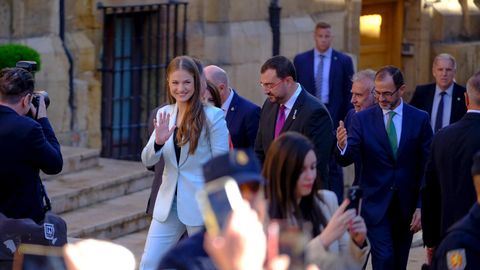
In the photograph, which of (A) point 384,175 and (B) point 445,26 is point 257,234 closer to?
(A) point 384,175

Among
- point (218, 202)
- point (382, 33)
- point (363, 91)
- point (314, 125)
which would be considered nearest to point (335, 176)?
point (363, 91)

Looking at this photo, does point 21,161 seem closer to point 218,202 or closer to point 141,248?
point 218,202

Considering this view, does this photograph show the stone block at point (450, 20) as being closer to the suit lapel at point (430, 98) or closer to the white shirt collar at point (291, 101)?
the suit lapel at point (430, 98)

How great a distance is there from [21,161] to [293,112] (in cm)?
206

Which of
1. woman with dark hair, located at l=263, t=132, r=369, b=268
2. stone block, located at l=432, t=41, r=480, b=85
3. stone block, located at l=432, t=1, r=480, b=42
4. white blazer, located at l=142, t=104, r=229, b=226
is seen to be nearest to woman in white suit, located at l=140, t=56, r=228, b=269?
white blazer, located at l=142, t=104, r=229, b=226

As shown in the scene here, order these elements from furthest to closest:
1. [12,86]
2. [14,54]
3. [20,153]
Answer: [14,54] < [12,86] < [20,153]

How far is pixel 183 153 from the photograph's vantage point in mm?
8734

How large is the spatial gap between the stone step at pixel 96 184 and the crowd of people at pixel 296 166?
200cm

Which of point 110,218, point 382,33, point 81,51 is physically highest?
point 382,33

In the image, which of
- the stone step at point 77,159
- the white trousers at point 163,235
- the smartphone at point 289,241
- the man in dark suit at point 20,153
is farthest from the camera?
the stone step at point 77,159

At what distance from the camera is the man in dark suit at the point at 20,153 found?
324 inches

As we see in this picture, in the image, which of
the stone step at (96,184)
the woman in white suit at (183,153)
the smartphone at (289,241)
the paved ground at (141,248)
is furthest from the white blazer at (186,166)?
the stone step at (96,184)

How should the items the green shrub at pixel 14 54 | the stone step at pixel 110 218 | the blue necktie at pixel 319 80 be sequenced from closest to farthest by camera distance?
the stone step at pixel 110 218, the green shrub at pixel 14 54, the blue necktie at pixel 319 80

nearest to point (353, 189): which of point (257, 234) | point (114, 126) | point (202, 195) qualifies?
point (202, 195)
